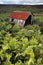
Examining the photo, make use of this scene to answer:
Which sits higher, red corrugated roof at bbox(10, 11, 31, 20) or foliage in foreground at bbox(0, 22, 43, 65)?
foliage in foreground at bbox(0, 22, 43, 65)

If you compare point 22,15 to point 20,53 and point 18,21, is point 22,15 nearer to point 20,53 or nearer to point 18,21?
point 18,21

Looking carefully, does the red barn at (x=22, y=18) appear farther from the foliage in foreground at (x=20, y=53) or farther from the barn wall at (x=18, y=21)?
the foliage in foreground at (x=20, y=53)

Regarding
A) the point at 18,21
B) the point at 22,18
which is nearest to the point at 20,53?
the point at 22,18

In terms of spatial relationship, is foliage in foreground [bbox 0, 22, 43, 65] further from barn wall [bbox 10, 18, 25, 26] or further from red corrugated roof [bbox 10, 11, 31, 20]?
red corrugated roof [bbox 10, 11, 31, 20]

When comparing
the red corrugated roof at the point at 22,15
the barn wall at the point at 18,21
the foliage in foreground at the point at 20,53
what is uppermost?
the foliage in foreground at the point at 20,53

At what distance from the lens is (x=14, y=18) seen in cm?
1588

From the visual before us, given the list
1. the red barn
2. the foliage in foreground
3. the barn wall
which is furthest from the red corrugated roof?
the foliage in foreground

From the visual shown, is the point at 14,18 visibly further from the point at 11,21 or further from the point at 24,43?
the point at 24,43

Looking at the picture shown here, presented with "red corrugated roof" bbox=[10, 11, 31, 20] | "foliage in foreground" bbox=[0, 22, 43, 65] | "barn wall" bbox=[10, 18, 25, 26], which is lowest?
"barn wall" bbox=[10, 18, 25, 26]

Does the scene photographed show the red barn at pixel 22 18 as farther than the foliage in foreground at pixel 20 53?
Yes

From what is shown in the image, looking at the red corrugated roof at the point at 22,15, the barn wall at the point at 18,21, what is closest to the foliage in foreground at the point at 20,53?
the barn wall at the point at 18,21

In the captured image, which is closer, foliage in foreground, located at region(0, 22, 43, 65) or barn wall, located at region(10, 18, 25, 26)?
foliage in foreground, located at region(0, 22, 43, 65)

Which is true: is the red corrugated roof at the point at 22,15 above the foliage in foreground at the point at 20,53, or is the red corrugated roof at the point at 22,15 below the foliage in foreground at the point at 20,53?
below

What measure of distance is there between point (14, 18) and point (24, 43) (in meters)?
6.34
